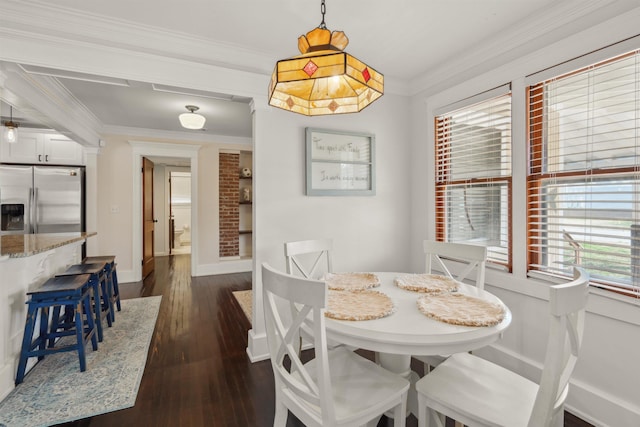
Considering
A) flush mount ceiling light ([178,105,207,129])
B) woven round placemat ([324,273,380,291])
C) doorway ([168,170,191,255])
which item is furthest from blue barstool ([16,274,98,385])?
doorway ([168,170,191,255])

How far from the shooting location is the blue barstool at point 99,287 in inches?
106

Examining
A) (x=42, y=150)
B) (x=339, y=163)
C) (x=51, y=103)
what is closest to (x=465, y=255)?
(x=339, y=163)

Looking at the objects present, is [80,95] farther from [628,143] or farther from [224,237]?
[628,143]

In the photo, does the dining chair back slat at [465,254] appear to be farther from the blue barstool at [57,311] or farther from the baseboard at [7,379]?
the baseboard at [7,379]

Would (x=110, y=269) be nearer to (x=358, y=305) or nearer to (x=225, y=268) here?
(x=225, y=268)

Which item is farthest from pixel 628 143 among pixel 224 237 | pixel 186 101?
pixel 224 237

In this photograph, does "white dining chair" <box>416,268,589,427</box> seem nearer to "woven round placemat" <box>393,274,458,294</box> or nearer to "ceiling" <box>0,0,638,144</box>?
"woven round placemat" <box>393,274,458,294</box>

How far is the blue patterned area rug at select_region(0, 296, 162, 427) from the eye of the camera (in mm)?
1785

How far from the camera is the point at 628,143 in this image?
5.44 feet

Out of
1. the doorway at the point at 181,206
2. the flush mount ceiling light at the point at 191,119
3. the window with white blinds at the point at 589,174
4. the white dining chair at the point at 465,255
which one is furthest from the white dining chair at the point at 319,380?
the doorway at the point at 181,206

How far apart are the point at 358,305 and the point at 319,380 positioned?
443mm

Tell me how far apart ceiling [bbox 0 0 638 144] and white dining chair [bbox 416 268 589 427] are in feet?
5.52

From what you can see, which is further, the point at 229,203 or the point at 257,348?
the point at 229,203

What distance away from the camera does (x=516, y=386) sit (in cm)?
130
